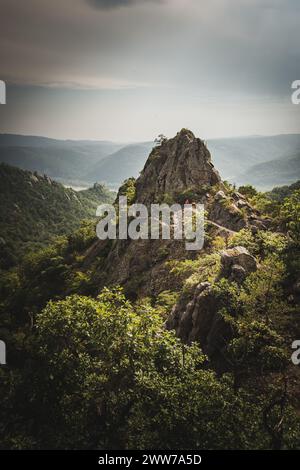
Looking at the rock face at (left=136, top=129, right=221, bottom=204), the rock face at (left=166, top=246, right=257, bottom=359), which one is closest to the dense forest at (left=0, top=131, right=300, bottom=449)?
the rock face at (left=166, top=246, right=257, bottom=359)

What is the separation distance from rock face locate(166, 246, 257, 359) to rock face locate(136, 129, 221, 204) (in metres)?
21.4

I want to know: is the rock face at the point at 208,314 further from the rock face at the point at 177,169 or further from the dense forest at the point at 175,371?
the rock face at the point at 177,169

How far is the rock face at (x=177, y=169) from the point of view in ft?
138

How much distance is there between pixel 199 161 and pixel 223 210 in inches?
437

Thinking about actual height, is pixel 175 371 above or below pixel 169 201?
below

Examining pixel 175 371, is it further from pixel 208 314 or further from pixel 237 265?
pixel 237 265

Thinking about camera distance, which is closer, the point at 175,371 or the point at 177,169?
the point at 175,371

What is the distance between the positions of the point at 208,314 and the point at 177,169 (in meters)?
28.2

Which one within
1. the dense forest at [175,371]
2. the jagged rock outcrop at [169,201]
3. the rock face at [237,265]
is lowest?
the dense forest at [175,371]

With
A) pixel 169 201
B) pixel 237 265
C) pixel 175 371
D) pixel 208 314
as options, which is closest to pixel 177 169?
pixel 169 201

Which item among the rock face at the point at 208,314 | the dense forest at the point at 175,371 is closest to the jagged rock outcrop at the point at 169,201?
the rock face at the point at 208,314

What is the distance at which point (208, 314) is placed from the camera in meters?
18.9

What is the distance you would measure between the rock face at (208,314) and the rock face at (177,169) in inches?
842
